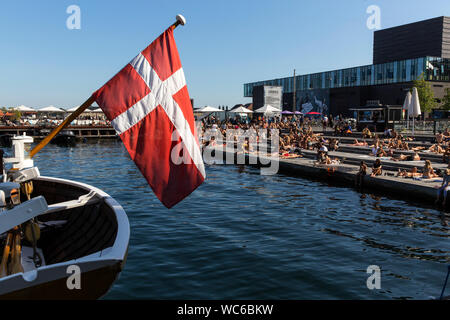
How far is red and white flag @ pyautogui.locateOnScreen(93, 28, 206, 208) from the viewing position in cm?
565

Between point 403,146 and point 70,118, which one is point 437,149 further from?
point 70,118

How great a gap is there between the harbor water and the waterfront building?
35665 mm

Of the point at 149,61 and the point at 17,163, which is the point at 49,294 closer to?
the point at 17,163

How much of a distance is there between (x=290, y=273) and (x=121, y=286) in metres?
3.79

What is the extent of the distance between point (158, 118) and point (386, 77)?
7785 cm

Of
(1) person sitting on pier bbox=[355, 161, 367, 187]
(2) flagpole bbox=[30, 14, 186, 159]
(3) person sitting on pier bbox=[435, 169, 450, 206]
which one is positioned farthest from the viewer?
(1) person sitting on pier bbox=[355, 161, 367, 187]

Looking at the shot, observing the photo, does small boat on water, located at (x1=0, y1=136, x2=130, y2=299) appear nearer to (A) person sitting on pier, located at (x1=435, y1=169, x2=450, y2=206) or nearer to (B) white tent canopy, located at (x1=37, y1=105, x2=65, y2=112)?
(A) person sitting on pier, located at (x1=435, y1=169, x2=450, y2=206)

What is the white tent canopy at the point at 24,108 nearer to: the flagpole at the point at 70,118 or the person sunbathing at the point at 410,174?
the person sunbathing at the point at 410,174

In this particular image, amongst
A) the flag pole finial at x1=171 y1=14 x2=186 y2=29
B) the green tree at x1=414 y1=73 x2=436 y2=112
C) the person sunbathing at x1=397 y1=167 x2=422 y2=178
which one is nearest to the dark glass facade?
the green tree at x1=414 y1=73 x2=436 y2=112

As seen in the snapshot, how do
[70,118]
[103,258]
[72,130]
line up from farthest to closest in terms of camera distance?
1. [72,130]
2. [70,118]
3. [103,258]

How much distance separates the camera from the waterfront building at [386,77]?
6888 centimetres

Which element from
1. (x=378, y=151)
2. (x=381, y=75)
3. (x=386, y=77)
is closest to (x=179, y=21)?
(x=378, y=151)

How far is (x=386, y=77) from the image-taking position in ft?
247

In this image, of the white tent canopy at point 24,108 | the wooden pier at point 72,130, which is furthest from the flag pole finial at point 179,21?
the white tent canopy at point 24,108
